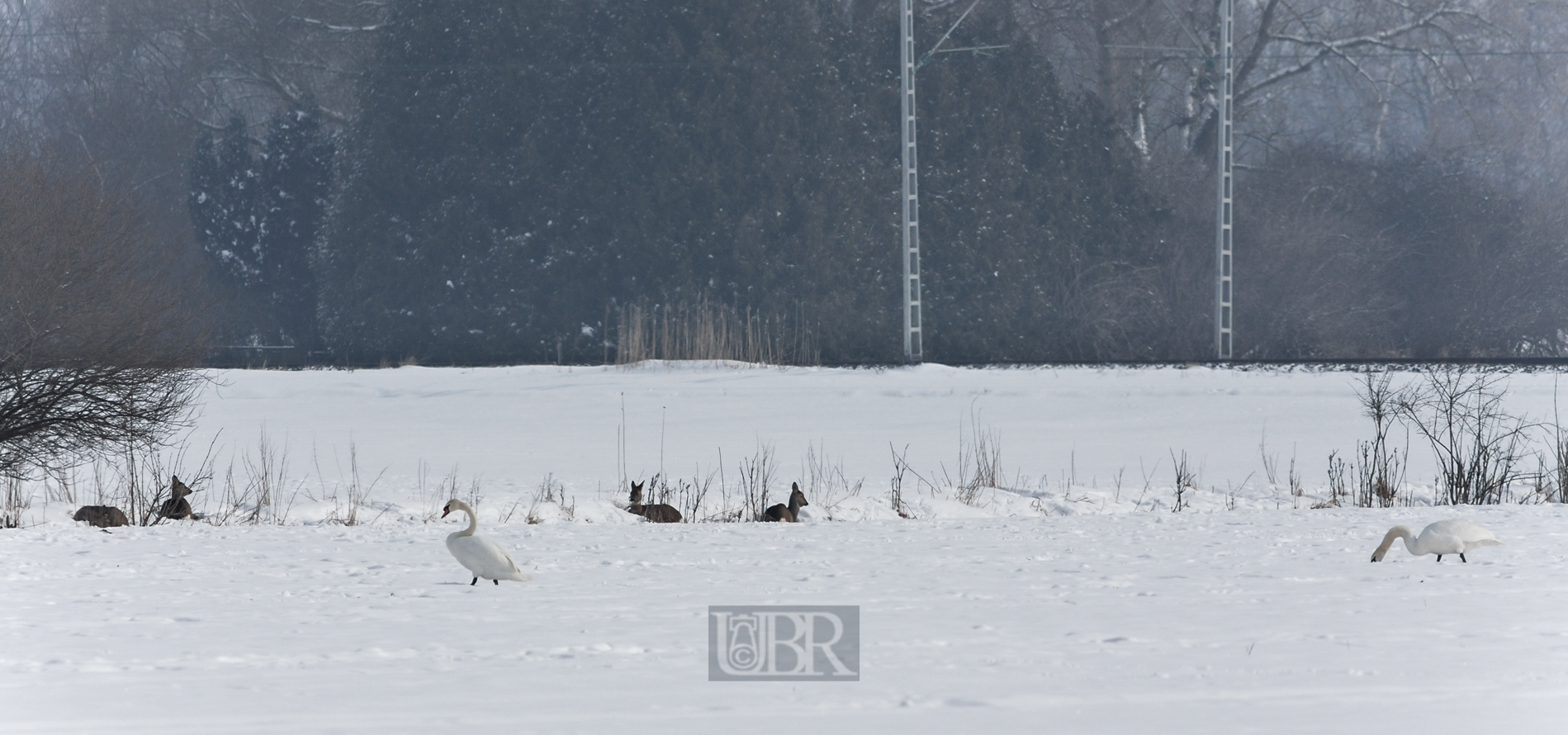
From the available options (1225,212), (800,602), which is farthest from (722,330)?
(800,602)

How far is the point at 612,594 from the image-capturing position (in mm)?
7008

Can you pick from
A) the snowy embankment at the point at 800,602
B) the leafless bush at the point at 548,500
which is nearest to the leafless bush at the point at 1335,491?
the snowy embankment at the point at 800,602

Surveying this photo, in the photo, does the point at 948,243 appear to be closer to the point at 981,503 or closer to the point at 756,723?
the point at 981,503

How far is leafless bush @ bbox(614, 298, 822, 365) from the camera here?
25.7 m

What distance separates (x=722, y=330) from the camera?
2544cm

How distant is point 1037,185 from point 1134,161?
2422 millimetres

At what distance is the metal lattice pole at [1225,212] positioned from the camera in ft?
76.3

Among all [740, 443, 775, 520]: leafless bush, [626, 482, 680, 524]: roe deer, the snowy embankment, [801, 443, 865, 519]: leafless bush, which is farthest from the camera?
[801, 443, 865, 519]: leafless bush

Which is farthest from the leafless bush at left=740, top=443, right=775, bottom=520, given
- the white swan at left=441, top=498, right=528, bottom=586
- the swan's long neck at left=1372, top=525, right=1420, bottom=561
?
the swan's long neck at left=1372, top=525, right=1420, bottom=561

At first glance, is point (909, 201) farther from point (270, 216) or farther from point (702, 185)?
point (270, 216)

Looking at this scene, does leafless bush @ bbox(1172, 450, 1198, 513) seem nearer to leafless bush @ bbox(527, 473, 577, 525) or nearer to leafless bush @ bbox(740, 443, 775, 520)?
leafless bush @ bbox(740, 443, 775, 520)

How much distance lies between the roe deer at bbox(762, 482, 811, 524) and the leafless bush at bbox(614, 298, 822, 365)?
1380cm

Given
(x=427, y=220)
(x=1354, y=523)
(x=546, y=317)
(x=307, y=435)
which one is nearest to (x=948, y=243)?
(x=546, y=317)

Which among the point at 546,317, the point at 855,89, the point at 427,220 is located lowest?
the point at 546,317
